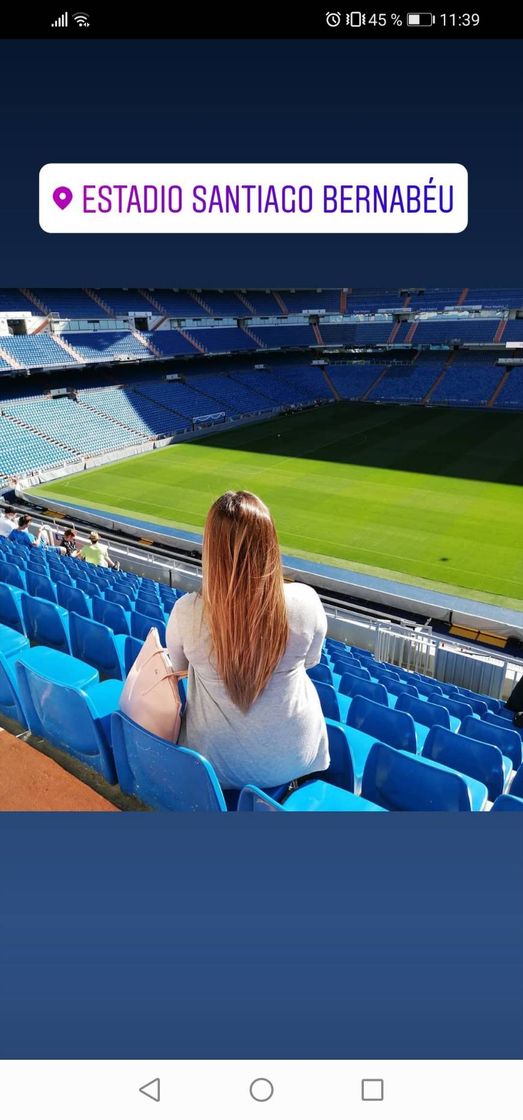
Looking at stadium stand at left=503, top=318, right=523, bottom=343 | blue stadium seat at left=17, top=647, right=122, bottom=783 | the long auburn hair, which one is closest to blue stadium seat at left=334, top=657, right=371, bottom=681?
blue stadium seat at left=17, top=647, right=122, bottom=783

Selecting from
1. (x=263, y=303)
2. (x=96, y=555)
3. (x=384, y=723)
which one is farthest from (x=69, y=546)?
(x=263, y=303)

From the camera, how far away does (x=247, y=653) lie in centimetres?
161

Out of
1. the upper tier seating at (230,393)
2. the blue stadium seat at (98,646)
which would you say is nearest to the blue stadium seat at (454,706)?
the blue stadium seat at (98,646)

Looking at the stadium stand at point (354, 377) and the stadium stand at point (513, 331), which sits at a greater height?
the stadium stand at point (513, 331)

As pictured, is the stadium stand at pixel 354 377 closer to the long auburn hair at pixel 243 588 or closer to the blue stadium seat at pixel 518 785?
the blue stadium seat at pixel 518 785

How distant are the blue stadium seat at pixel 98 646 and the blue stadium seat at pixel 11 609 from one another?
2.23ft

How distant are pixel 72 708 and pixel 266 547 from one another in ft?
4.38

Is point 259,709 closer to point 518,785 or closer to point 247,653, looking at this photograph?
point 247,653

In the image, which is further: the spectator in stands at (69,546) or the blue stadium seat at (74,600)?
the spectator in stands at (69,546)

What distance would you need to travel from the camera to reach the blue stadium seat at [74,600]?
5.45 m

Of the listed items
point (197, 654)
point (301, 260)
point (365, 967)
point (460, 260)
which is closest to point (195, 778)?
point (197, 654)

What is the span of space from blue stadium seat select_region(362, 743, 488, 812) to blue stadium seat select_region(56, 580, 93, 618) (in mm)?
3604
